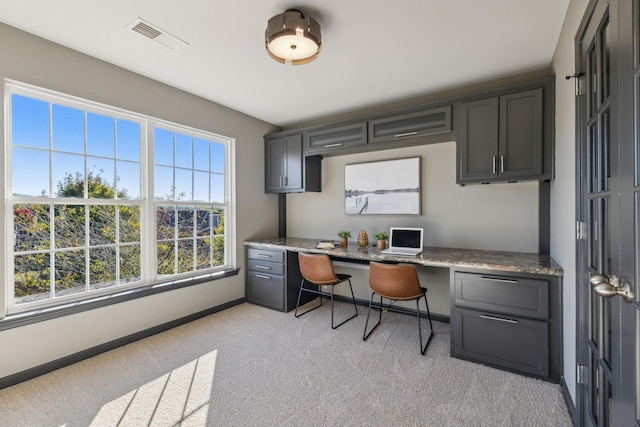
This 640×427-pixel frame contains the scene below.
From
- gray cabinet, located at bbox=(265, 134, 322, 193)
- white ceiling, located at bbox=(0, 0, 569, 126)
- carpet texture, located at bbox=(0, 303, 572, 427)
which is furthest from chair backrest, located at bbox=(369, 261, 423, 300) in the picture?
white ceiling, located at bbox=(0, 0, 569, 126)

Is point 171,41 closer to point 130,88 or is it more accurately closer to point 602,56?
point 130,88

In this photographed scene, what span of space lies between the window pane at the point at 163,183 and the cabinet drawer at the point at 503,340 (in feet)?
10.3

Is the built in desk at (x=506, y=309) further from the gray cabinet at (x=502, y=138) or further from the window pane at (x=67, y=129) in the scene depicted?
the window pane at (x=67, y=129)

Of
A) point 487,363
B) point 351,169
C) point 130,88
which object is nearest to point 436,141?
point 351,169

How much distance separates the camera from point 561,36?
210cm

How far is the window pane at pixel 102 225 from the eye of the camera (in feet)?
8.57

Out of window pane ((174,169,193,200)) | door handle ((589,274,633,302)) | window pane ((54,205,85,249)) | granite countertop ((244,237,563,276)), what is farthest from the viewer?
window pane ((174,169,193,200))

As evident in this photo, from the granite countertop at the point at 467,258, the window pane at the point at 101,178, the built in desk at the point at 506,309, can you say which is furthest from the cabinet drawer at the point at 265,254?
the window pane at the point at 101,178

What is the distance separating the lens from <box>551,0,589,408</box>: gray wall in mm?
1745

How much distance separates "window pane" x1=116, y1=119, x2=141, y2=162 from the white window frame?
0.15 feet

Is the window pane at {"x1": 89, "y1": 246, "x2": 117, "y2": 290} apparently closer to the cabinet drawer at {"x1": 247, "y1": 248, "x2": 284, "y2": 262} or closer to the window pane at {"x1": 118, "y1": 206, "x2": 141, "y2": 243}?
the window pane at {"x1": 118, "y1": 206, "x2": 141, "y2": 243}

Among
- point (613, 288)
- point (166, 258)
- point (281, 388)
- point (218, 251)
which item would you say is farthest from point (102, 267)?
point (613, 288)

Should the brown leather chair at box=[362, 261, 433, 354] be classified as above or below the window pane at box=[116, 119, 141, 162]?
below

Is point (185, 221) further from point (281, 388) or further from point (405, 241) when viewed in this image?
point (405, 241)
